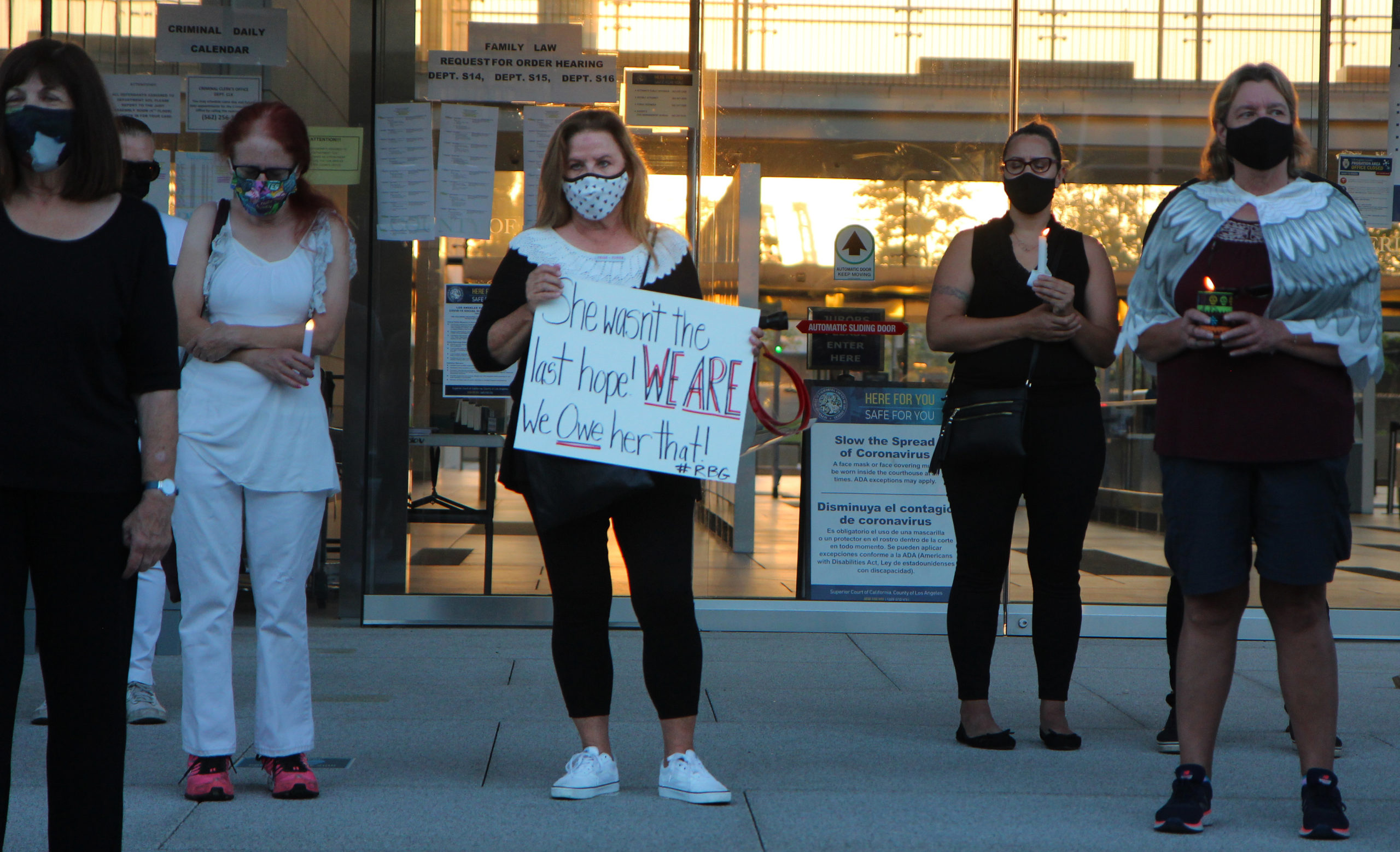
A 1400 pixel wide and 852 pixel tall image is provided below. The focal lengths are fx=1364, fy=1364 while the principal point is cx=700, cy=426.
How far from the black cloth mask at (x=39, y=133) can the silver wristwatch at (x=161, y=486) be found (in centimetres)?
57

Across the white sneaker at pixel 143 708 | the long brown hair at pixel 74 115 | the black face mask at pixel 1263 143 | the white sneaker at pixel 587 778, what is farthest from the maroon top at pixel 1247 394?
the white sneaker at pixel 143 708

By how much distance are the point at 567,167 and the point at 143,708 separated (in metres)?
2.24

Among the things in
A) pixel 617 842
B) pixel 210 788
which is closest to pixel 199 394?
pixel 210 788

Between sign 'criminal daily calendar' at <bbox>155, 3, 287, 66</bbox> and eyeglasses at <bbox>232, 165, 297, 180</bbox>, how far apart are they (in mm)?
3037

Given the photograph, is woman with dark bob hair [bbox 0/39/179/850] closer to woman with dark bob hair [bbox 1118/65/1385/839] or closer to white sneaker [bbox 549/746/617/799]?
white sneaker [bbox 549/746/617/799]

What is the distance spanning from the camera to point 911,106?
6.43 metres

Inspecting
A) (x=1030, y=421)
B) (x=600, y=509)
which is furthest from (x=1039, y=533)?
(x=600, y=509)

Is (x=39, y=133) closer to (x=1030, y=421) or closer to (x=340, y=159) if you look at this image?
(x=1030, y=421)

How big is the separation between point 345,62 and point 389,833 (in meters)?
4.08

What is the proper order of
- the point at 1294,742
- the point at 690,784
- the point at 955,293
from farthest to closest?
1. the point at 955,293
2. the point at 1294,742
3. the point at 690,784

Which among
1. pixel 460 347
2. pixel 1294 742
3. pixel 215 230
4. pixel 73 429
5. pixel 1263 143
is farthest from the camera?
pixel 460 347

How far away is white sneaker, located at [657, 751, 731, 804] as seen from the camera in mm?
3357

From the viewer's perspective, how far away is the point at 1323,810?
10.3 feet

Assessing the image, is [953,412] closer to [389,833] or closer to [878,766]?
[878,766]
